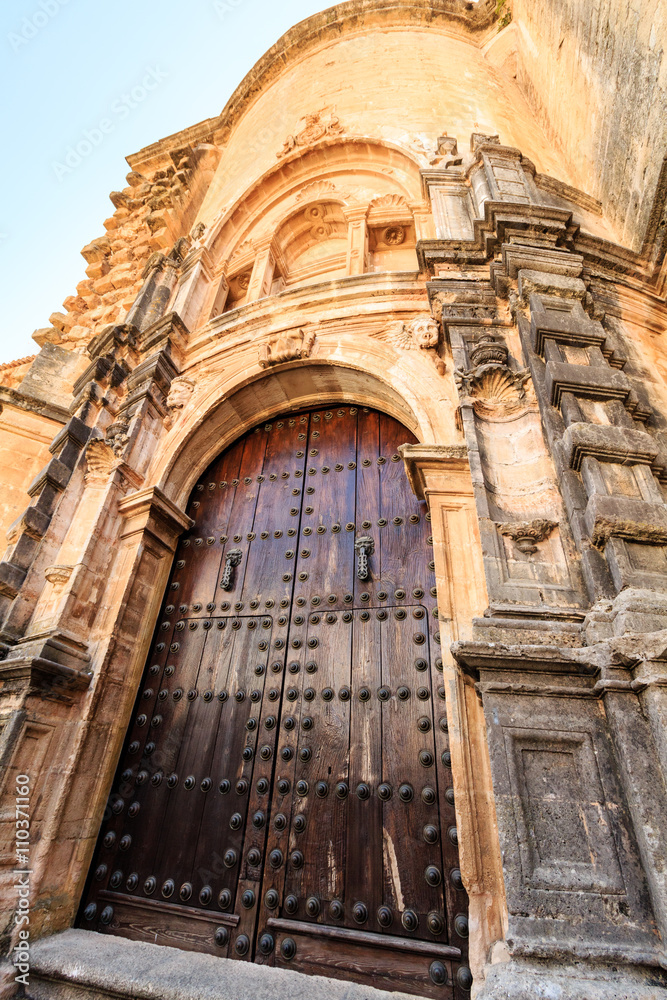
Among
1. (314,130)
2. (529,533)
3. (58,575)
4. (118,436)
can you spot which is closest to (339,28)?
(314,130)

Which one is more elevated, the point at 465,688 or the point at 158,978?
the point at 465,688

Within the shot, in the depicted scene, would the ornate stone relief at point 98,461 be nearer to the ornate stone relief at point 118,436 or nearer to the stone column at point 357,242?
the ornate stone relief at point 118,436

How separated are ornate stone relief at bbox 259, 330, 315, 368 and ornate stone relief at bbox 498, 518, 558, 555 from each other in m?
2.35

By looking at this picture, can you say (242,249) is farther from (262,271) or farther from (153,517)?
(153,517)

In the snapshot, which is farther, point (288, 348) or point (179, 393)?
point (179, 393)

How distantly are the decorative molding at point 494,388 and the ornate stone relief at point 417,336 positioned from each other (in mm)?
569

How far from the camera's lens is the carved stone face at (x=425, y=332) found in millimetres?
3525

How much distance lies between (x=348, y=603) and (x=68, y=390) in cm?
480

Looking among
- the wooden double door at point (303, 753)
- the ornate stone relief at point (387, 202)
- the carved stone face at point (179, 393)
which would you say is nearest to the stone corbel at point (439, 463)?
the wooden double door at point (303, 753)

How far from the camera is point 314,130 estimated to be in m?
6.36

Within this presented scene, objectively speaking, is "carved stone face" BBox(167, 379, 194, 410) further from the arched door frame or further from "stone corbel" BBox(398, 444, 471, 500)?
"stone corbel" BBox(398, 444, 471, 500)

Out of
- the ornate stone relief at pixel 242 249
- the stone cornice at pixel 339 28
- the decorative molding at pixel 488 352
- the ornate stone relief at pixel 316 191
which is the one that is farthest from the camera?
the stone cornice at pixel 339 28

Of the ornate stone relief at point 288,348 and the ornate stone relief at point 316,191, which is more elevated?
the ornate stone relief at point 316,191

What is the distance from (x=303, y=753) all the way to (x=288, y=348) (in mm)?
2949
